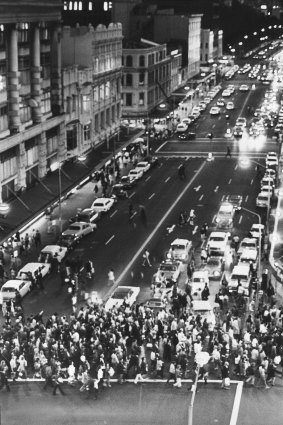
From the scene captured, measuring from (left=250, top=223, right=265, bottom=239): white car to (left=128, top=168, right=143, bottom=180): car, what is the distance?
2288cm

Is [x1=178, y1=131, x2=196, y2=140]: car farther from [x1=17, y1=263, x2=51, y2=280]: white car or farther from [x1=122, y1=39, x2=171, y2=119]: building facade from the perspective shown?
[x1=17, y1=263, x2=51, y2=280]: white car

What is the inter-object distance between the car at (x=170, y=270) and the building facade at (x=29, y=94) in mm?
16951

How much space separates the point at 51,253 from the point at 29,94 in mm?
20546

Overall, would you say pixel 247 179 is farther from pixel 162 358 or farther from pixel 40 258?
pixel 162 358

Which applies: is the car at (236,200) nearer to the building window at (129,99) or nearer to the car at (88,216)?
the car at (88,216)

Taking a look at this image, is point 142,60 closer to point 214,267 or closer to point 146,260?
point 146,260

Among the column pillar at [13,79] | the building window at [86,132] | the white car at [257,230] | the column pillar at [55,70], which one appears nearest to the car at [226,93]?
the building window at [86,132]

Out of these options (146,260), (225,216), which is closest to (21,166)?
(225,216)

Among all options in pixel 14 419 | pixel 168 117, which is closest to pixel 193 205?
Answer: pixel 14 419

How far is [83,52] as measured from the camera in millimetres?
93812

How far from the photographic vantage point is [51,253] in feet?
195

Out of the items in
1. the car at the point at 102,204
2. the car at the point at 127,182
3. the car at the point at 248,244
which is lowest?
the car at the point at 127,182

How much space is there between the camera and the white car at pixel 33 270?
5444 centimetres

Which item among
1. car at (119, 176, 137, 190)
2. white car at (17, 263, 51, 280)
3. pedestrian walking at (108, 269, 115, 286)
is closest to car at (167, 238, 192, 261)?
pedestrian walking at (108, 269, 115, 286)
